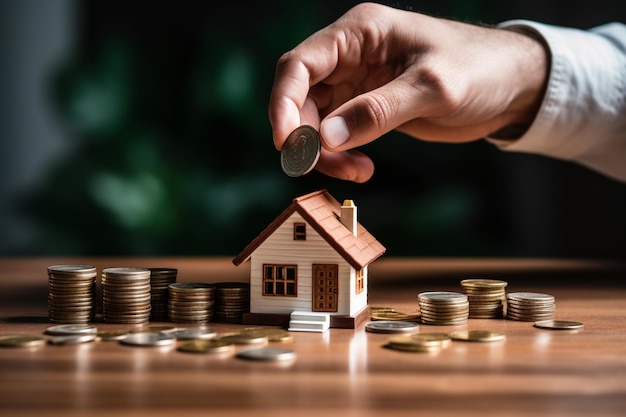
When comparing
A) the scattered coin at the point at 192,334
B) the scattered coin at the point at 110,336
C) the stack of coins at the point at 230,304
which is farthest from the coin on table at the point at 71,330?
the stack of coins at the point at 230,304

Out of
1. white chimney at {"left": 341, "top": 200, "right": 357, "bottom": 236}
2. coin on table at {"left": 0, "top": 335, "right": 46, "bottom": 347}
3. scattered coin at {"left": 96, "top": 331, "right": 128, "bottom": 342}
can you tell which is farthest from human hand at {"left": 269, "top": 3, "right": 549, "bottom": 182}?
coin on table at {"left": 0, "top": 335, "right": 46, "bottom": 347}

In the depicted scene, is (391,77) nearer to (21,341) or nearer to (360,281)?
(360,281)

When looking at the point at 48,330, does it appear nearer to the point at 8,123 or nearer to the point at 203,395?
the point at 203,395

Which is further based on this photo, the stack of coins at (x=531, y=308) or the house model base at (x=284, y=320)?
the stack of coins at (x=531, y=308)

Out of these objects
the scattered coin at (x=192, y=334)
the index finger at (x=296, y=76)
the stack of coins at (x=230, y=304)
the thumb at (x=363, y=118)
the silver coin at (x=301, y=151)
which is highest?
the index finger at (x=296, y=76)

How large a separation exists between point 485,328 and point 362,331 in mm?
260

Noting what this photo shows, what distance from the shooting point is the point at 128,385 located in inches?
46.0

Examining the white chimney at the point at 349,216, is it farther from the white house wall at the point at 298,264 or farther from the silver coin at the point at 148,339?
the silver coin at the point at 148,339

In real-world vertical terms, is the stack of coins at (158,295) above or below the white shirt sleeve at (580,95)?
below

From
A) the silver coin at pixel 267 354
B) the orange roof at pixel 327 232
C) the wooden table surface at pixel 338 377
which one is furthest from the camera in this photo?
the orange roof at pixel 327 232

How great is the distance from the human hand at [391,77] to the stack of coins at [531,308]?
484 mm

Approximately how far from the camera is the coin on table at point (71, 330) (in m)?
1.56

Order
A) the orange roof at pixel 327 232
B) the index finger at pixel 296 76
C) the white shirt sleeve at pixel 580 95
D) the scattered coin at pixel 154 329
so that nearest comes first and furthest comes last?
the scattered coin at pixel 154 329
the orange roof at pixel 327 232
the index finger at pixel 296 76
the white shirt sleeve at pixel 580 95

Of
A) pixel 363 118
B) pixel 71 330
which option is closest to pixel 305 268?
pixel 363 118
